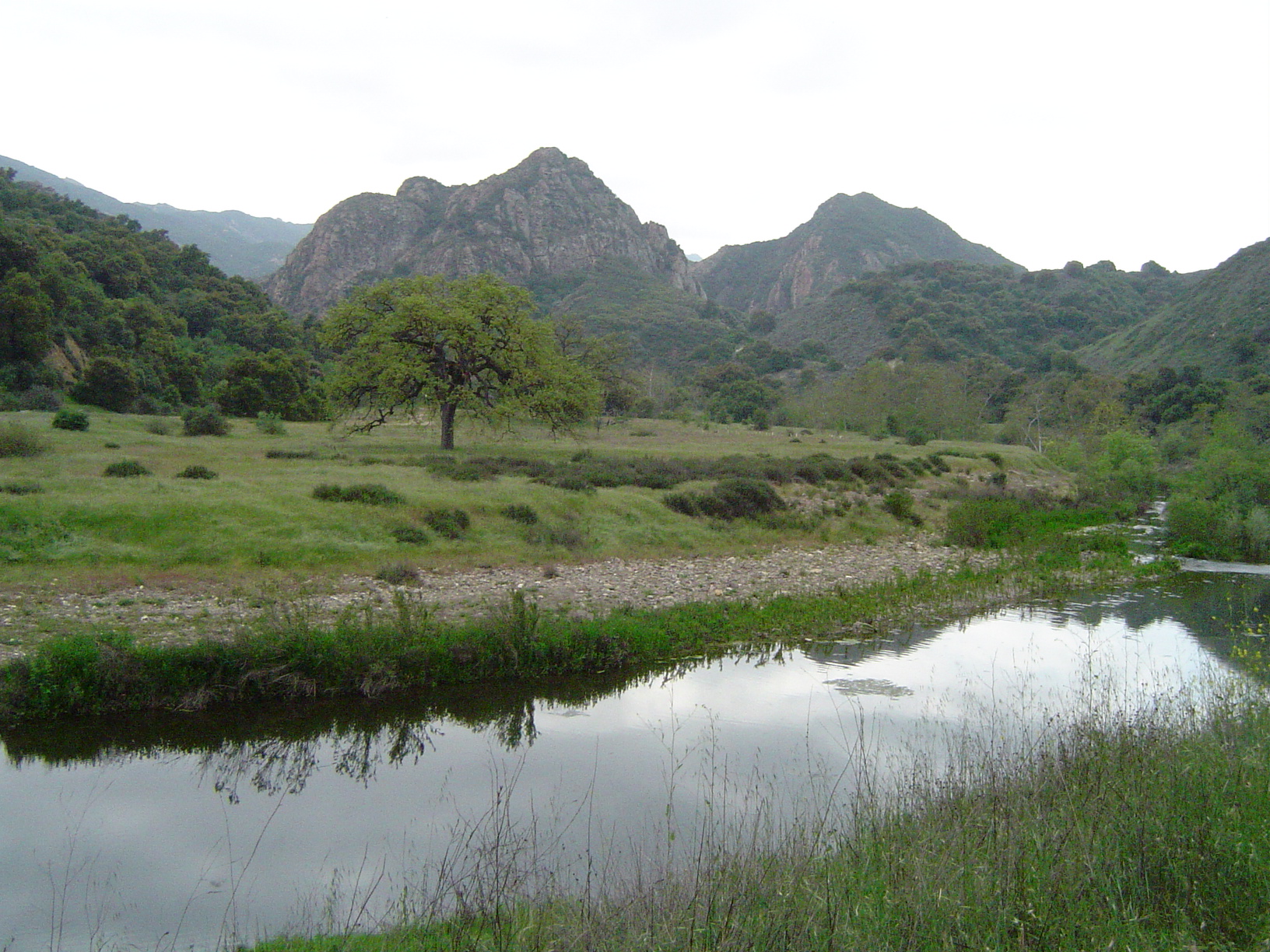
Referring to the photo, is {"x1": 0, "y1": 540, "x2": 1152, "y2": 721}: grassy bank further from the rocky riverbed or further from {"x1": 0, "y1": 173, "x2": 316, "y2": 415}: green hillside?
{"x1": 0, "y1": 173, "x2": 316, "y2": 415}: green hillside

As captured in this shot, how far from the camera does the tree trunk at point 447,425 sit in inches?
Answer: 1518

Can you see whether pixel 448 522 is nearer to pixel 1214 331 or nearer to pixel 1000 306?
pixel 1214 331

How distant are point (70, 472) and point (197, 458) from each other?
6728mm

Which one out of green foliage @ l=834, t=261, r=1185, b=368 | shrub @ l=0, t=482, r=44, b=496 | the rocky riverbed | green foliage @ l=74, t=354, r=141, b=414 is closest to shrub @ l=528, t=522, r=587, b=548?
the rocky riverbed

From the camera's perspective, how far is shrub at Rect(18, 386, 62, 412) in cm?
4381

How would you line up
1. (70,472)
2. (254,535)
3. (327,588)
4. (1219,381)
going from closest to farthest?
(327,588) → (254,535) → (70,472) → (1219,381)

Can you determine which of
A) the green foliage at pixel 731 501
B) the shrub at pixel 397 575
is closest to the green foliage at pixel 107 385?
the green foliage at pixel 731 501

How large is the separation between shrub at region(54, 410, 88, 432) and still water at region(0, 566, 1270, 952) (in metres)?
29.3

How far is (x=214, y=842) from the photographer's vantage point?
8.52 metres

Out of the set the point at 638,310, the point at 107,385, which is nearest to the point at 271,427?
the point at 107,385

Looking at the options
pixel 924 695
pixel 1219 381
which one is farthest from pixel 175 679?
pixel 1219 381

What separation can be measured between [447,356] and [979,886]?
3799 centimetres

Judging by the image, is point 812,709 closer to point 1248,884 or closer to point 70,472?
point 1248,884

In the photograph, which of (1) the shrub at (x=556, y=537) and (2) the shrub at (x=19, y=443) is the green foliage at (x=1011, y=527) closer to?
(1) the shrub at (x=556, y=537)
